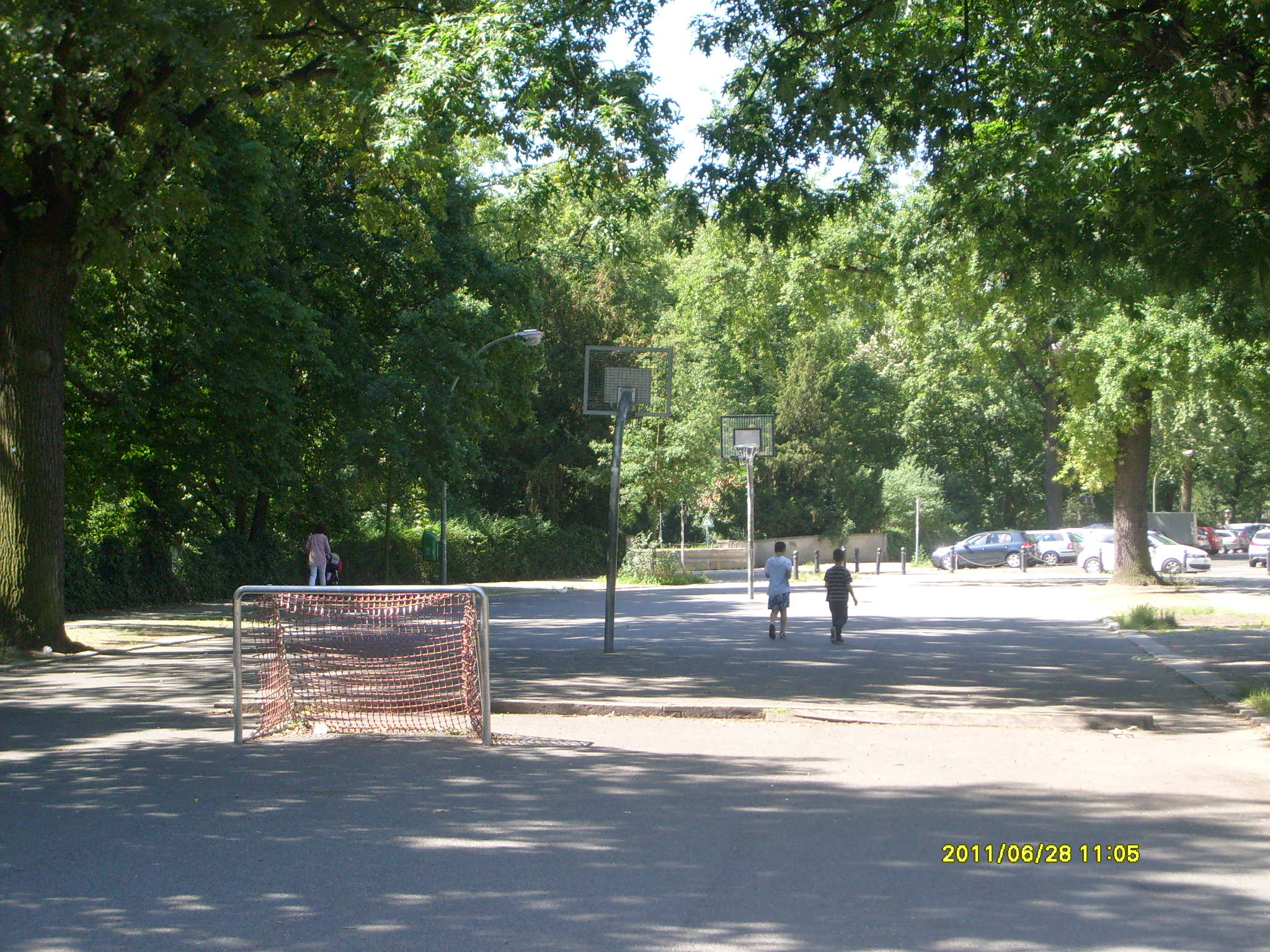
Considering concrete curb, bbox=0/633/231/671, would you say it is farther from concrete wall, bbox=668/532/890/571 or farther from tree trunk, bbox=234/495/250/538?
concrete wall, bbox=668/532/890/571

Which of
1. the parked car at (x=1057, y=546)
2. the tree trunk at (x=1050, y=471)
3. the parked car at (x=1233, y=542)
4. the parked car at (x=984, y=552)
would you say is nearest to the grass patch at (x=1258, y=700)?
the parked car at (x=984, y=552)

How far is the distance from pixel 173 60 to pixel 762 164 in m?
6.60

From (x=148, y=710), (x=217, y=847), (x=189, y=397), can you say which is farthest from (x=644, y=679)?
(x=189, y=397)

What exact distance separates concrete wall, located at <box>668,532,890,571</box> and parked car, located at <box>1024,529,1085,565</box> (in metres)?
7.02

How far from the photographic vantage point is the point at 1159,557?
41.0 meters

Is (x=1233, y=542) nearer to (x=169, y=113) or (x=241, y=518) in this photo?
(x=241, y=518)

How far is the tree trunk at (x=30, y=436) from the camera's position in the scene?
50.5 feet

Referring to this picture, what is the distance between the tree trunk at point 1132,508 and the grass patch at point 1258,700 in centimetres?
2039

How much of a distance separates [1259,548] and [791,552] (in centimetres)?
1760

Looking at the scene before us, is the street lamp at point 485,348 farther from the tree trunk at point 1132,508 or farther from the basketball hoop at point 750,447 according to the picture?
the tree trunk at point 1132,508

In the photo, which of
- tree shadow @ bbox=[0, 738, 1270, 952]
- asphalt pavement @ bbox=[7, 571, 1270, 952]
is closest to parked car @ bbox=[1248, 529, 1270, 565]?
asphalt pavement @ bbox=[7, 571, 1270, 952]

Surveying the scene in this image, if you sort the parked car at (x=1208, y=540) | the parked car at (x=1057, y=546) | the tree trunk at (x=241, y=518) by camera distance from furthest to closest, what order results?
the parked car at (x=1208, y=540), the parked car at (x=1057, y=546), the tree trunk at (x=241, y=518)

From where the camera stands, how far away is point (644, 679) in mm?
12859

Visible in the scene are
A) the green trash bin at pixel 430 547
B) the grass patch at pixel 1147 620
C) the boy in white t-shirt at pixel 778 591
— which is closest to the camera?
the boy in white t-shirt at pixel 778 591
